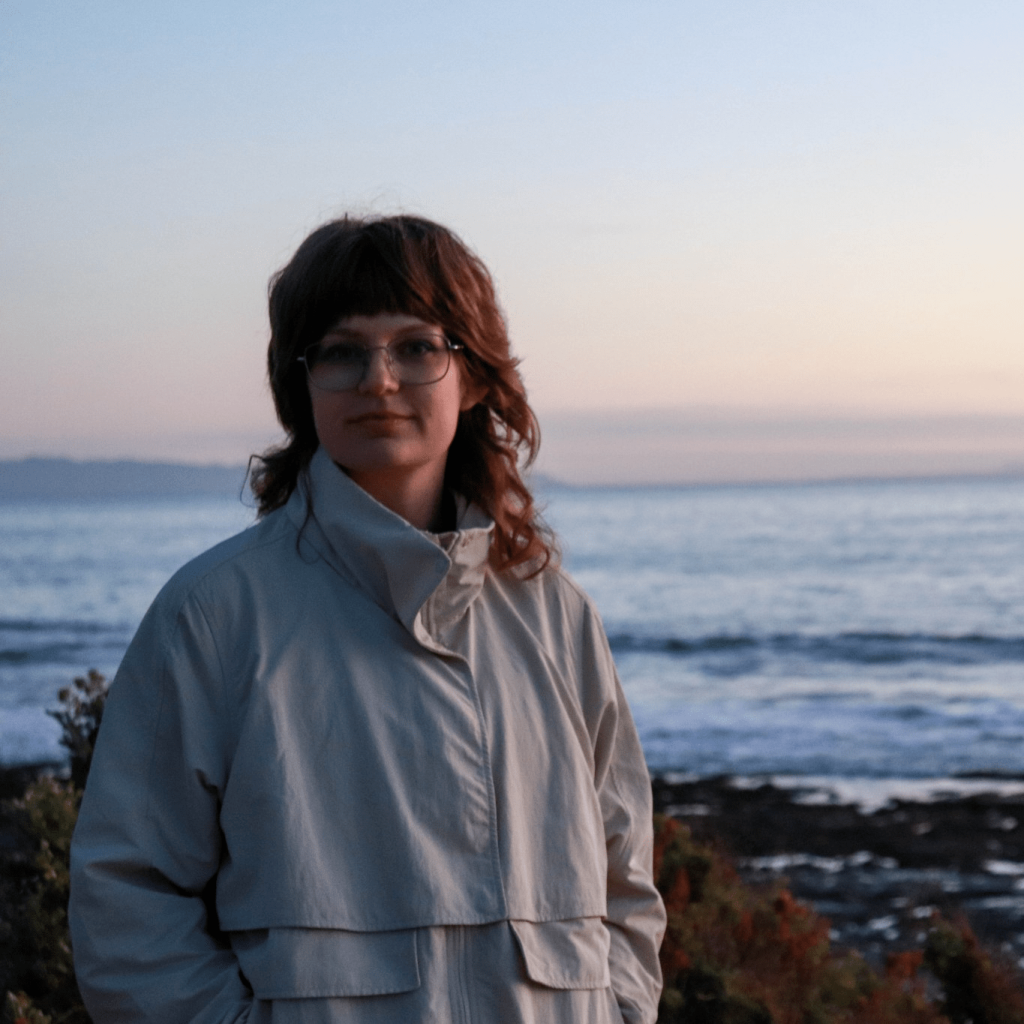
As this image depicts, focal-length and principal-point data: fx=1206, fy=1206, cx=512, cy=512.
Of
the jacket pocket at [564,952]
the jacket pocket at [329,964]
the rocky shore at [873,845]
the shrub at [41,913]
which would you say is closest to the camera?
the jacket pocket at [329,964]

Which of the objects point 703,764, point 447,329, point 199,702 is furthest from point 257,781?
point 703,764

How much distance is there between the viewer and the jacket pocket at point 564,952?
174cm

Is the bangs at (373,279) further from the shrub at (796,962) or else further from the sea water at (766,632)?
the shrub at (796,962)

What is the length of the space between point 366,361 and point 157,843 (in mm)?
771

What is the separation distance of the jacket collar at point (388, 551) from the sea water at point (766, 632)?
1.05 feet

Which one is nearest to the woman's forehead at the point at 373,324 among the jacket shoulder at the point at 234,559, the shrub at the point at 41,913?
the jacket shoulder at the point at 234,559

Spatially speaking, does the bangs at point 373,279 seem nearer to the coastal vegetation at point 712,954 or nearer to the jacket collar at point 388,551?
the jacket collar at point 388,551

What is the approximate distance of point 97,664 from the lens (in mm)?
20438

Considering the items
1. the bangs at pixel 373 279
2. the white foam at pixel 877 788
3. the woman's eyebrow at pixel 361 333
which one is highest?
the bangs at pixel 373 279

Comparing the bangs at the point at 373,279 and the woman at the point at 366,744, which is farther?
the bangs at the point at 373,279

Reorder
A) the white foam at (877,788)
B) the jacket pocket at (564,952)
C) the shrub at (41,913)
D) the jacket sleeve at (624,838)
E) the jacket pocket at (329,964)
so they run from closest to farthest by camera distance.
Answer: the jacket pocket at (329,964) → the jacket pocket at (564,952) → the jacket sleeve at (624,838) → the shrub at (41,913) → the white foam at (877,788)

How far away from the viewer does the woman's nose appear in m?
1.83

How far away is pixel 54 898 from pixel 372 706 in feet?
8.00

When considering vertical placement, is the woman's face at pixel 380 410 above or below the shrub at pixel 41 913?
above
